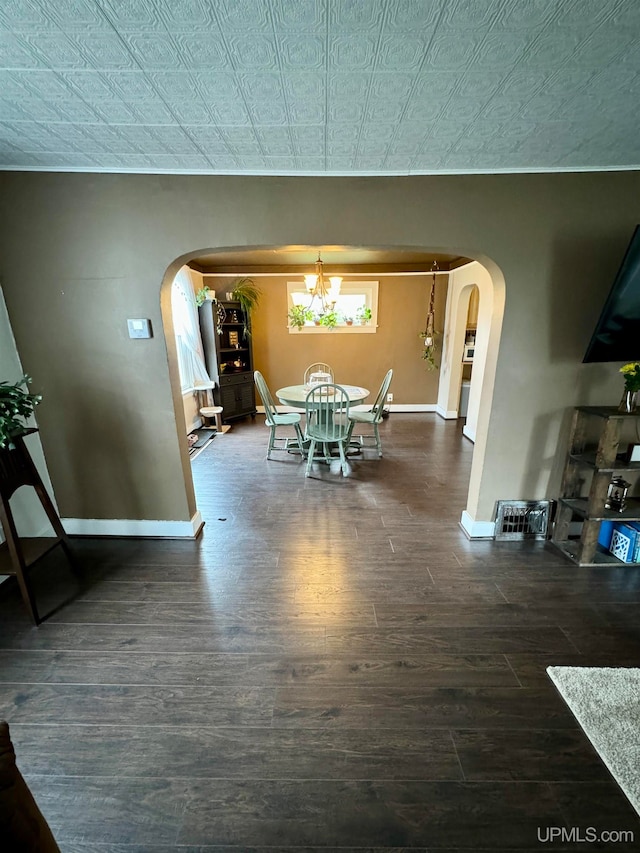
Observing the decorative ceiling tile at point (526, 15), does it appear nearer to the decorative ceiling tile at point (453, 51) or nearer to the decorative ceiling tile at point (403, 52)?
the decorative ceiling tile at point (453, 51)

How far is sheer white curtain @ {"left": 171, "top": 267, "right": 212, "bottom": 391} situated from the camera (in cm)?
464

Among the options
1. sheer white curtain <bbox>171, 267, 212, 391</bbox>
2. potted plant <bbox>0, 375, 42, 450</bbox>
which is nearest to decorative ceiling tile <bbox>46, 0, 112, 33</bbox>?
potted plant <bbox>0, 375, 42, 450</bbox>

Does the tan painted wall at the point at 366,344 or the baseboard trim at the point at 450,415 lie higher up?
the tan painted wall at the point at 366,344

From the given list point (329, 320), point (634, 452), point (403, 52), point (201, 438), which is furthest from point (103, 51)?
point (329, 320)

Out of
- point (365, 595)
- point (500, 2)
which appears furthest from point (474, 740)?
point (500, 2)

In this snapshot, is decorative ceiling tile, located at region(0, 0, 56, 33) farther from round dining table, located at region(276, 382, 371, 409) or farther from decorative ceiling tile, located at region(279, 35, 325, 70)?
round dining table, located at region(276, 382, 371, 409)

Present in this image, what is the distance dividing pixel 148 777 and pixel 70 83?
8.27 ft

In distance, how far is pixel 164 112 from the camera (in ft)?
4.71

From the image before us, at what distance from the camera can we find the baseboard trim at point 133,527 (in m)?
2.55

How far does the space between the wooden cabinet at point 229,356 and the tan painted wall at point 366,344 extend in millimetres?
383

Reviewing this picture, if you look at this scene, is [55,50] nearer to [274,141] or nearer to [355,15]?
[274,141]

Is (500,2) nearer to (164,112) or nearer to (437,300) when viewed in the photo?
(164,112)
